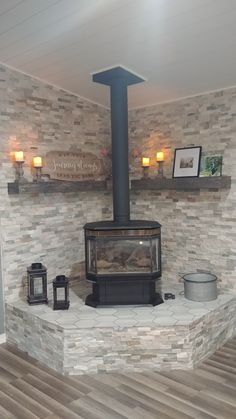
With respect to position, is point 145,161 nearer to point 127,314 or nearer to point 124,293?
point 124,293

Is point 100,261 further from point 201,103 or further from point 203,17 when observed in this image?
point 203,17

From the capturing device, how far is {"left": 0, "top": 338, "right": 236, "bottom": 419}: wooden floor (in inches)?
99.3

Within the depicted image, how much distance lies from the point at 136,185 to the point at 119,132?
95 cm

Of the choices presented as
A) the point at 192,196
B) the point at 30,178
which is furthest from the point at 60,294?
the point at 192,196

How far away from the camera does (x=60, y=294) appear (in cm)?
351

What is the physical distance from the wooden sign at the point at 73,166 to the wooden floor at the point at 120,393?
6.42 feet

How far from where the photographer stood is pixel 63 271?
422cm

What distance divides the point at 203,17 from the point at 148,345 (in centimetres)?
254

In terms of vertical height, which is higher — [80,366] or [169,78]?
[169,78]

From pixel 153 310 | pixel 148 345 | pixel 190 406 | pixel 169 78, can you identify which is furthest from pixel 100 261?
pixel 169 78

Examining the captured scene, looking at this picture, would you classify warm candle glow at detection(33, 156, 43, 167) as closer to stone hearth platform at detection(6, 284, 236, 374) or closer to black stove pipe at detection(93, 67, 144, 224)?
black stove pipe at detection(93, 67, 144, 224)

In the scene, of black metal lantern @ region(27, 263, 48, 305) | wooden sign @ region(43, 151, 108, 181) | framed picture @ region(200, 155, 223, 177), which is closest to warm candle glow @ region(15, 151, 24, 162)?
wooden sign @ region(43, 151, 108, 181)

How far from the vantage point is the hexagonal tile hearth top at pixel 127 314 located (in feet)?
10.2

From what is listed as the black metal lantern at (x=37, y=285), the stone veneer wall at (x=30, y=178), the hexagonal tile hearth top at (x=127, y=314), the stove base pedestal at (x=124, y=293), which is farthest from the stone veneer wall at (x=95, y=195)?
the stove base pedestal at (x=124, y=293)
